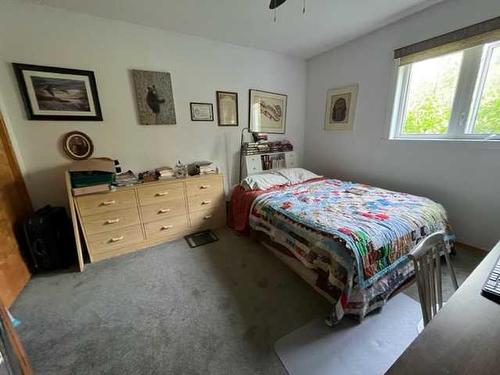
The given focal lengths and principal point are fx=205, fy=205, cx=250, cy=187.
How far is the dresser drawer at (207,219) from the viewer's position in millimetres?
2699

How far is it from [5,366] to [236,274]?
56.5 inches

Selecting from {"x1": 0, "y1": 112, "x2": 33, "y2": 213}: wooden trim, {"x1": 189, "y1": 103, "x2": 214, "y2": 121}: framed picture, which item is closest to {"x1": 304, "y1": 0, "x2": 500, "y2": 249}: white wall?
{"x1": 189, "y1": 103, "x2": 214, "y2": 121}: framed picture

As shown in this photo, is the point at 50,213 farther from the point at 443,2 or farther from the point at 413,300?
the point at 443,2

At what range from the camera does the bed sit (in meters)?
1.37

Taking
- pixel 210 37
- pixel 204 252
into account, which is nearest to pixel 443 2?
pixel 210 37

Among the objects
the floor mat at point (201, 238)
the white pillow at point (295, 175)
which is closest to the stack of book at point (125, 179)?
the floor mat at point (201, 238)

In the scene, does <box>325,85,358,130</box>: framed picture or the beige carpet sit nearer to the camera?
the beige carpet

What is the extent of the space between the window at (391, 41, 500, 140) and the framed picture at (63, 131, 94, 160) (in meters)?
3.63

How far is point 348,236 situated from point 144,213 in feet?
6.87

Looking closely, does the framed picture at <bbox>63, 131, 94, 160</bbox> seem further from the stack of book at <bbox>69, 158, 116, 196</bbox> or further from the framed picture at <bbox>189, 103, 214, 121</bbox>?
the framed picture at <bbox>189, 103, 214, 121</bbox>

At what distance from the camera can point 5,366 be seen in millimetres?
731

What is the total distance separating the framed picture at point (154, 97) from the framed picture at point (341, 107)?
7.78ft

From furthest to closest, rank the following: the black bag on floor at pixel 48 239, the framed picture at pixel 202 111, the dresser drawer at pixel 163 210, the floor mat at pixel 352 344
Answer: the framed picture at pixel 202 111
the dresser drawer at pixel 163 210
the black bag on floor at pixel 48 239
the floor mat at pixel 352 344

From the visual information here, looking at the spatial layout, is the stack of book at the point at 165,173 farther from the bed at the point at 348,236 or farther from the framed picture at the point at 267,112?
the framed picture at the point at 267,112
